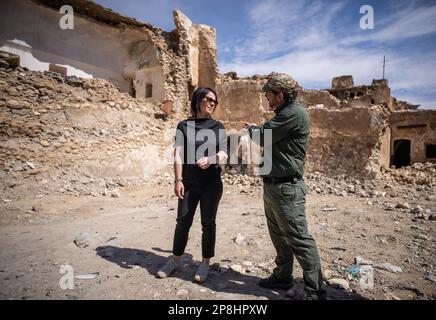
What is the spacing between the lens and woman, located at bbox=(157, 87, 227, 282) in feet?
7.79

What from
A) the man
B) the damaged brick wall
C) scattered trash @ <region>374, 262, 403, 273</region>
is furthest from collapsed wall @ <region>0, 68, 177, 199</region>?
the damaged brick wall

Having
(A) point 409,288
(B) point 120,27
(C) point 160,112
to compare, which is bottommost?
(A) point 409,288

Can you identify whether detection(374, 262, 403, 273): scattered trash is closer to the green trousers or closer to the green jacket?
the green trousers

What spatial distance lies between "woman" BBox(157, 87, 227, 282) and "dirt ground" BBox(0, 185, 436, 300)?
33cm

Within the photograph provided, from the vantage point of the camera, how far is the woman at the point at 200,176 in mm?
2376

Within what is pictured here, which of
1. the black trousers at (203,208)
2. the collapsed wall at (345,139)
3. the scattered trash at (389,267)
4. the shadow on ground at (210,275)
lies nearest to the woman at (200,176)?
the black trousers at (203,208)

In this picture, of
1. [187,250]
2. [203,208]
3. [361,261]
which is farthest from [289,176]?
[187,250]

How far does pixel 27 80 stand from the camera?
278 inches

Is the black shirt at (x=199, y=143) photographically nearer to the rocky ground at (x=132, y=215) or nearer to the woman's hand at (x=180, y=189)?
the woman's hand at (x=180, y=189)

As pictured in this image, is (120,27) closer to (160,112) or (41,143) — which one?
(160,112)

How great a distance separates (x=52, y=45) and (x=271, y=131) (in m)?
13.4

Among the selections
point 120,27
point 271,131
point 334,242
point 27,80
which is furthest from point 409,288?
point 120,27

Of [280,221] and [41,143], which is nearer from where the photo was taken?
[280,221]

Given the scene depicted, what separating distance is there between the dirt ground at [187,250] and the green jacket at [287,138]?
1.06m
